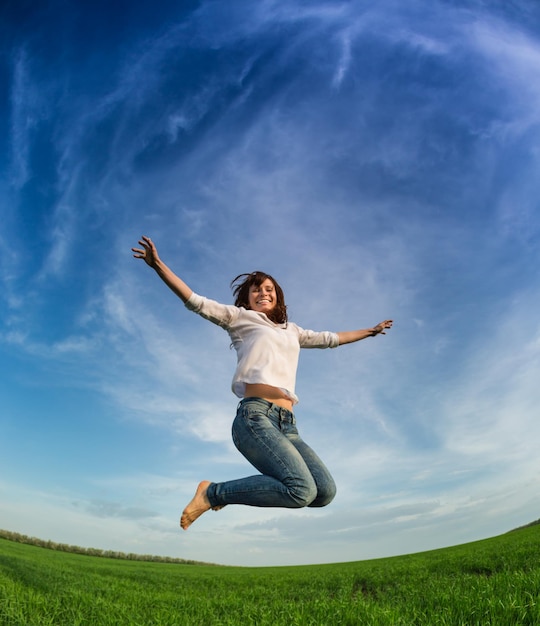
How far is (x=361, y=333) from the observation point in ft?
21.5

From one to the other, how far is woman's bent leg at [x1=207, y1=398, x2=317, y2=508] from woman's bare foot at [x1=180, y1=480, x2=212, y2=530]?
6 cm

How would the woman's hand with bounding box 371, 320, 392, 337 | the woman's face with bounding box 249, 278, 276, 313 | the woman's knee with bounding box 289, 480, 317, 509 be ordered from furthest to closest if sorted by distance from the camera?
the woman's hand with bounding box 371, 320, 392, 337 < the woman's face with bounding box 249, 278, 276, 313 < the woman's knee with bounding box 289, 480, 317, 509

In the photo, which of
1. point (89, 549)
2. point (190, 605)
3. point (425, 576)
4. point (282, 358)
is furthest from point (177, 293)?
point (89, 549)

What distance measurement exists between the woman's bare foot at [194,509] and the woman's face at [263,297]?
7.05 feet

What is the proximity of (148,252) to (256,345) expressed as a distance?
148 centimetres

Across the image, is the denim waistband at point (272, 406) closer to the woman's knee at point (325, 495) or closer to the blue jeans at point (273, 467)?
the blue jeans at point (273, 467)

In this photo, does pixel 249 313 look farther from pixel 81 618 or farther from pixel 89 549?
pixel 89 549

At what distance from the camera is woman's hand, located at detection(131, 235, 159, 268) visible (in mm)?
4879

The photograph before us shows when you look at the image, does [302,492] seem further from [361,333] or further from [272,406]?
[361,333]

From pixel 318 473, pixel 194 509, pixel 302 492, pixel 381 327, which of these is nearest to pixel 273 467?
pixel 302 492

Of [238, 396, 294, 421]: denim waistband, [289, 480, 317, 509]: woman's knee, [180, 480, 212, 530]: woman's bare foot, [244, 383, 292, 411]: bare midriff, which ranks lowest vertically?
[180, 480, 212, 530]: woman's bare foot

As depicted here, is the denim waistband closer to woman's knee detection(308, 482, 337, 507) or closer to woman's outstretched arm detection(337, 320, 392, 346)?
woman's knee detection(308, 482, 337, 507)

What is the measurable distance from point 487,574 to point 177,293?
933 cm

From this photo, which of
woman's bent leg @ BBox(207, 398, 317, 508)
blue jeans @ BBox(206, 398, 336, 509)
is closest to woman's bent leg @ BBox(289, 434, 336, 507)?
blue jeans @ BBox(206, 398, 336, 509)
